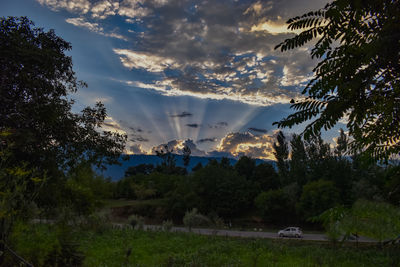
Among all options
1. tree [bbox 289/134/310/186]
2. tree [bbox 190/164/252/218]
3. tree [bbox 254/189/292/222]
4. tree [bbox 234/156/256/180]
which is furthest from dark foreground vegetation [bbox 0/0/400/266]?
tree [bbox 234/156/256/180]

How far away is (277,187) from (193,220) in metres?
28.7

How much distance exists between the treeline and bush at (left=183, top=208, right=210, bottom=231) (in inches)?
509

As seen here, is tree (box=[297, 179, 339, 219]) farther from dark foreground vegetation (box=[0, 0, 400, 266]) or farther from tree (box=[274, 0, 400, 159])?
tree (box=[274, 0, 400, 159])

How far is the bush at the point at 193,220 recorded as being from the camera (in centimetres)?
3514

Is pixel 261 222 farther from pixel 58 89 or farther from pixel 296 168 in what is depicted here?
pixel 58 89

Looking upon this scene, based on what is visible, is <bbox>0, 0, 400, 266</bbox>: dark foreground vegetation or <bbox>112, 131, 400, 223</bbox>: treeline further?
<bbox>112, 131, 400, 223</bbox>: treeline

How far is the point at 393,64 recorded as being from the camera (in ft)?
7.12

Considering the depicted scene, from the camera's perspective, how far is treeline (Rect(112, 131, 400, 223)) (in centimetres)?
4488

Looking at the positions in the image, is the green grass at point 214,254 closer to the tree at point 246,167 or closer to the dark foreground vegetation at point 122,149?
the dark foreground vegetation at point 122,149

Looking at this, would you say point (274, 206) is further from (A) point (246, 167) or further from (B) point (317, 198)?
(A) point (246, 167)

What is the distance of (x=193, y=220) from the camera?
37312 millimetres

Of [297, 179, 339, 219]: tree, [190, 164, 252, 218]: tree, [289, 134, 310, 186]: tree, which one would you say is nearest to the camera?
[297, 179, 339, 219]: tree

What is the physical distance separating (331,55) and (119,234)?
2082 cm

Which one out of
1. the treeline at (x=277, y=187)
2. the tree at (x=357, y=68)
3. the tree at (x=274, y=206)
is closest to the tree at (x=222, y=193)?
the treeline at (x=277, y=187)
